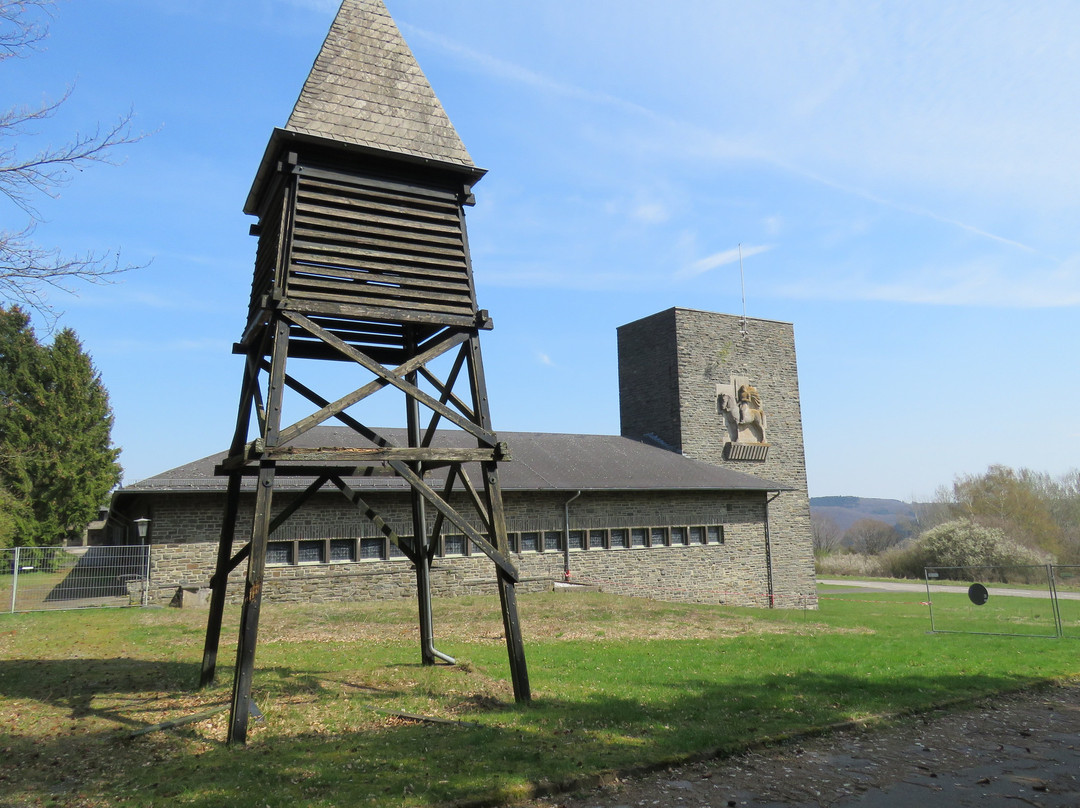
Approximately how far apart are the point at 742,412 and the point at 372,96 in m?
24.9

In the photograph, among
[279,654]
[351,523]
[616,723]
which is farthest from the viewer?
[351,523]

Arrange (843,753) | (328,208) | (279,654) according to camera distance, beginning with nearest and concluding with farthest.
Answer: (843,753)
(328,208)
(279,654)

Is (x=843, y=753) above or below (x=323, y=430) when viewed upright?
below

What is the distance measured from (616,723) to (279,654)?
595 cm

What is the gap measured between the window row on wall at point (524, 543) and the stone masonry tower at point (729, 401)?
4.90 m

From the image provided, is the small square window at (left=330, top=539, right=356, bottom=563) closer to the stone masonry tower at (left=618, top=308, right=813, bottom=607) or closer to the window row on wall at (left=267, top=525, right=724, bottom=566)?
the window row on wall at (left=267, top=525, right=724, bottom=566)

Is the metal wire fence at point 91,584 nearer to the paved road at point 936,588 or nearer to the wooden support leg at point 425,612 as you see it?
the wooden support leg at point 425,612

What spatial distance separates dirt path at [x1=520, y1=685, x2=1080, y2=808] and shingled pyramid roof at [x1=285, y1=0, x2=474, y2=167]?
693cm

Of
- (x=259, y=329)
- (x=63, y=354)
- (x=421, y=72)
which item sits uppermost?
(x=63, y=354)

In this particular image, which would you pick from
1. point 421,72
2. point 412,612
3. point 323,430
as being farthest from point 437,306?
point 323,430

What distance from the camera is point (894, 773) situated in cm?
593

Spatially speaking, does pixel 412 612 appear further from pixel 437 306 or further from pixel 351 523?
pixel 437 306

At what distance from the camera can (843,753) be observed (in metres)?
6.43

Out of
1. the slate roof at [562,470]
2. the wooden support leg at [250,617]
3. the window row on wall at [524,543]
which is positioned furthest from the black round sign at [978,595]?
the wooden support leg at [250,617]
